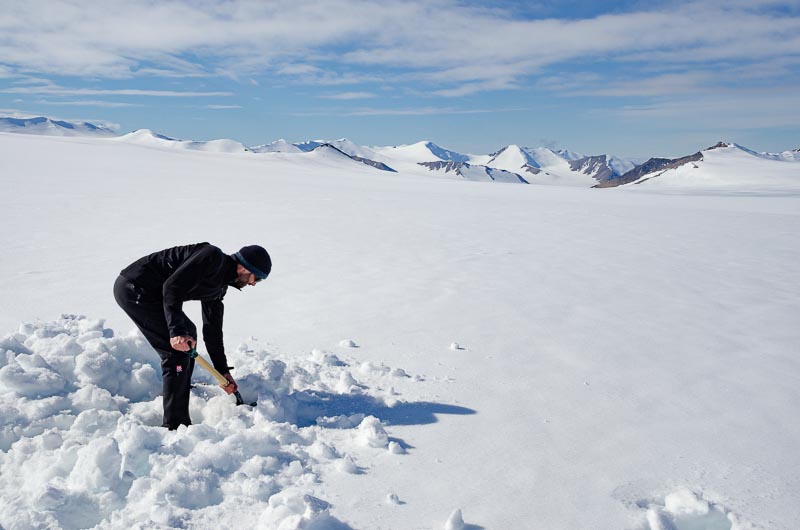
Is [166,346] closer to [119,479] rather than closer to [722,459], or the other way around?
[119,479]

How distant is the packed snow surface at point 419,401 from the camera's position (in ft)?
9.77

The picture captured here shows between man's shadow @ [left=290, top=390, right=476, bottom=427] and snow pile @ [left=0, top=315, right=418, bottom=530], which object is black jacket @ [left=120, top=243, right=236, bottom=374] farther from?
man's shadow @ [left=290, top=390, right=476, bottom=427]

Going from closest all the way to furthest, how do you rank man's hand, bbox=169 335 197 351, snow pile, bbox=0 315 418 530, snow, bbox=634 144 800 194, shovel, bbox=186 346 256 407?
snow pile, bbox=0 315 418 530, man's hand, bbox=169 335 197 351, shovel, bbox=186 346 256 407, snow, bbox=634 144 800 194

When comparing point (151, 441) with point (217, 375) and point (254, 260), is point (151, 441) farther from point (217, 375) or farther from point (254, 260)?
point (254, 260)

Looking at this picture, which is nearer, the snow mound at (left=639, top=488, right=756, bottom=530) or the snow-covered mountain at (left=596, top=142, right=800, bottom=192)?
the snow mound at (left=639, top=488, right=756, bottom=530)

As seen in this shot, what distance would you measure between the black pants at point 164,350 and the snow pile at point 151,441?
220 mm

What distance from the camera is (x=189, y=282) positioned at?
11.7 ft

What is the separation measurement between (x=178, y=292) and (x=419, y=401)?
1.84 meters

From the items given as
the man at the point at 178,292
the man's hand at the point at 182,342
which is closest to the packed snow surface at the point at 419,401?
the man at the point at 178,292

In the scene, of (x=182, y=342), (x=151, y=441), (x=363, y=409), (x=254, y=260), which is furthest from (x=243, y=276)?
(x=363, y=409)

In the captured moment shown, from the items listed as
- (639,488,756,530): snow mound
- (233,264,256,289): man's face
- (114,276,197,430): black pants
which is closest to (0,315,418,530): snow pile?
(114,276,197,430): black pants

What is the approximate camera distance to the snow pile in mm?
2873

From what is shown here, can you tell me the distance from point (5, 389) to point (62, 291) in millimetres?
3504

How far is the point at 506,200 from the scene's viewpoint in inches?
1005
